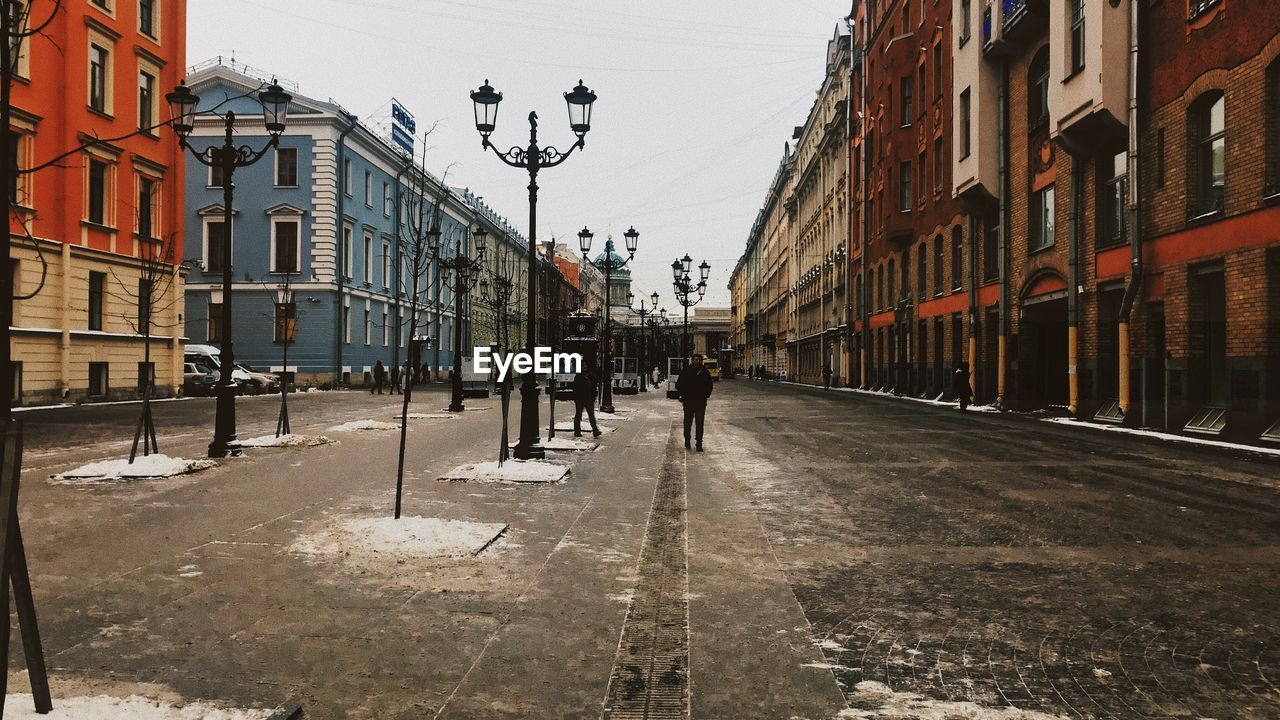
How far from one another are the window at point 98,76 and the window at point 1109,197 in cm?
2880

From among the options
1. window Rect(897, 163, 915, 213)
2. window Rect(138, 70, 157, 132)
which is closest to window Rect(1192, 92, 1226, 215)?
window Rect(897, 163, 915, 213)

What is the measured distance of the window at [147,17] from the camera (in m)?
31.7

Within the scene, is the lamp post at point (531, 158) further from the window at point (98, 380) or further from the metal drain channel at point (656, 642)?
the window at point (98, 380)

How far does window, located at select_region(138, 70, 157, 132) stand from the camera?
31.8 metres

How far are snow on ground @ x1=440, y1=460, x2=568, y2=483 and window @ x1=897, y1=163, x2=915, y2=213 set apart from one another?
32.2 meters

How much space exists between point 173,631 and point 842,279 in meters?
54.1

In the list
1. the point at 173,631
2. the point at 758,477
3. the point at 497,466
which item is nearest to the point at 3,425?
the point at 173,631

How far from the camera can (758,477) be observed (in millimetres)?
12008

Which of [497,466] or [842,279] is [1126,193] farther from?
[842,279]

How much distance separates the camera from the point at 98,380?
2964cm

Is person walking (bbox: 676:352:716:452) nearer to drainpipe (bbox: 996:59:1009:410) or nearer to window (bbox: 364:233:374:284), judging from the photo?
drainpipe (bbox: 996:59:1009:410)

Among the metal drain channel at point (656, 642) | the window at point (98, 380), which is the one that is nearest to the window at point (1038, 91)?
the metal drain channel at point (656, 642)

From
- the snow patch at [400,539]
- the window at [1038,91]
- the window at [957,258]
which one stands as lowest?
the snow patch at [400,539]

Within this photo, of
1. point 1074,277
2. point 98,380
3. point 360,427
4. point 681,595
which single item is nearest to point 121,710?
point 681,595
